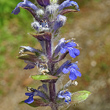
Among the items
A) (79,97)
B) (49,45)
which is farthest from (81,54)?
(49,45)

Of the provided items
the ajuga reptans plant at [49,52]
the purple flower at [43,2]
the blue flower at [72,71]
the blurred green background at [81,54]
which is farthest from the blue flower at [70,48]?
the blurred green background at [81,54]

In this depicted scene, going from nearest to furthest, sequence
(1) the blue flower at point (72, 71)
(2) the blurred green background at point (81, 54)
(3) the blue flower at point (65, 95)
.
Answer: (1) the blue flower at point (72, 71), (3) the blue flower at point (65, 95), (2) the blurred green background at point (81, 54)

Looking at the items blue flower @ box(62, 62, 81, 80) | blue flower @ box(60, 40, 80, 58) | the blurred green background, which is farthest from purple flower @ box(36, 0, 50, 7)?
the blurred green background

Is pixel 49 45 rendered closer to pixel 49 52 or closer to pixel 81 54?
pixel 49 52

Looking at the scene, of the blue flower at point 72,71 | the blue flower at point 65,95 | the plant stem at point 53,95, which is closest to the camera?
the blue flower at point 72,71

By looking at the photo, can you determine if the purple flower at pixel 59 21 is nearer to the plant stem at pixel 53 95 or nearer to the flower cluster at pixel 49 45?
the flower cluster at pixel 49 45

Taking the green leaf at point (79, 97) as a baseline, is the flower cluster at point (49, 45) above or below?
above

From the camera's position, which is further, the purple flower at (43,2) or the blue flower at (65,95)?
the blue flower at (65,95)

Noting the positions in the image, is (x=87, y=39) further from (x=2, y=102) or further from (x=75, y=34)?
(x=2, y=102)

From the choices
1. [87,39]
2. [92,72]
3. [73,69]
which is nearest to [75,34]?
[87,39]
